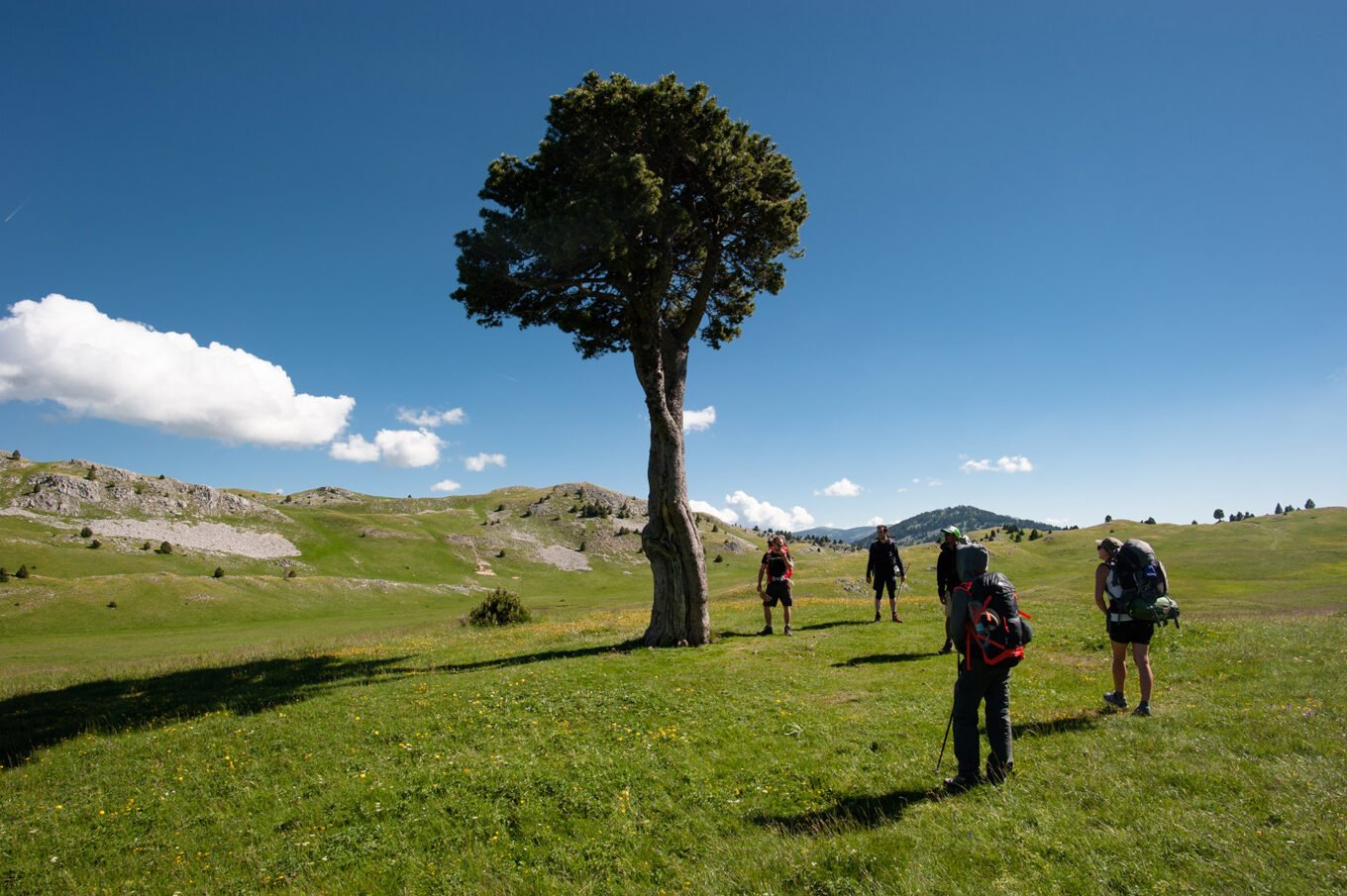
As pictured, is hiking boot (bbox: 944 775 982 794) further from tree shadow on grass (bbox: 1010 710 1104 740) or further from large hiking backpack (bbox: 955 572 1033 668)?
tree shadow on grass (bbox: 1010 710 1104 740)

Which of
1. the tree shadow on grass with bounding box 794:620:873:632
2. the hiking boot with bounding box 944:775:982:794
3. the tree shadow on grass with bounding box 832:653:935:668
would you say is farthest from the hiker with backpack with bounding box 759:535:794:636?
the hiking boot with bounding box 944:775:982:794

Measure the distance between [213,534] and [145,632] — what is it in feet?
209

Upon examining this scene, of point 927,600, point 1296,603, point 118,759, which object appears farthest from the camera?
point 1296,603

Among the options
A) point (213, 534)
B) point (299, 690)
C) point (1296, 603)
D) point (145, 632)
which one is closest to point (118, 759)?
point (299, 690)

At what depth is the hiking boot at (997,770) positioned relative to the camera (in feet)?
24.3

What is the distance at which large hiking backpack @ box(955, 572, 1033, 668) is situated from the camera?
7.43 m

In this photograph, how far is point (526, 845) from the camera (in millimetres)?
7184

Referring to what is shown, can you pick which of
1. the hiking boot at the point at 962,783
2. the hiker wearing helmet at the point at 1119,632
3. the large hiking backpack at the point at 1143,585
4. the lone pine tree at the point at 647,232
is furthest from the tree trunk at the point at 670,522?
the hiking boot at the point at 962,783

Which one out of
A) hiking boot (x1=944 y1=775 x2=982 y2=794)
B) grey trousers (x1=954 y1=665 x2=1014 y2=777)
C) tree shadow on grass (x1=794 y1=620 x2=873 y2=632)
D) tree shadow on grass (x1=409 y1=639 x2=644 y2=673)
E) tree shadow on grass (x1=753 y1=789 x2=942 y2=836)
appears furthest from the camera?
tree shadow on grass (x1=794 y1=620 x2=873 y2=632)

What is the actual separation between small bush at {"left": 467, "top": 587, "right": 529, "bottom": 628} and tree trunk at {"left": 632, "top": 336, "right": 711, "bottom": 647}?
Answer: 14981 mm

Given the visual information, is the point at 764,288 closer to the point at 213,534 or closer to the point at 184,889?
the point at 184,889

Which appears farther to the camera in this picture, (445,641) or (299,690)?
(445,641)

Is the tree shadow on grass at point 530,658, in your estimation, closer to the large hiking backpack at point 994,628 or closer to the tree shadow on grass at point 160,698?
the tree shadow on grass at point 160,698

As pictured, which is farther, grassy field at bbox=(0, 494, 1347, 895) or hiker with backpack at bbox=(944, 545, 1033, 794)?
hiker with backpack at bbox=(944, 545, 1033, 794)
